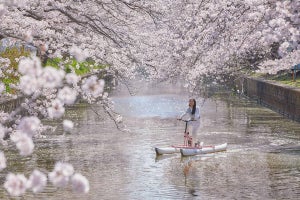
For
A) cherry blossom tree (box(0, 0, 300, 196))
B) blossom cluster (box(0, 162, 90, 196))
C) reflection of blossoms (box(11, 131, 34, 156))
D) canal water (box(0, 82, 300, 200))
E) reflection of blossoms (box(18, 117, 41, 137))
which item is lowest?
canal water (box(0, 82, 300, 200))

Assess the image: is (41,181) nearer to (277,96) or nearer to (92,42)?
(92,42)

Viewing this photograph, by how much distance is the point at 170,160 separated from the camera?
63.2 feet

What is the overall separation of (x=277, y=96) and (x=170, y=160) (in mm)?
16722

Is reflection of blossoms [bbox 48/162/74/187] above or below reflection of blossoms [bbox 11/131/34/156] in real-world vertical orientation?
below

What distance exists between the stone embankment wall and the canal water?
0.58 meters

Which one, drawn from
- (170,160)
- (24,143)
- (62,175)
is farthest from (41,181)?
(170,160)

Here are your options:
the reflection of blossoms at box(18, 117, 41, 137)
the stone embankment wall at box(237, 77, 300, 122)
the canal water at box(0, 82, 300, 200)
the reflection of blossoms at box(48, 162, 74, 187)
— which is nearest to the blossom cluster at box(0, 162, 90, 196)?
the reflection of blossoms at box(48, 162, 74, 187)

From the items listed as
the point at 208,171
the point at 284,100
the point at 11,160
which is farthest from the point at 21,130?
the point at 284,100

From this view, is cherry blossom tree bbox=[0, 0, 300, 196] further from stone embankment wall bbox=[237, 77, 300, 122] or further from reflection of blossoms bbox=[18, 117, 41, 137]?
stone embankment wall bbox=[237, 77, 300, 122]

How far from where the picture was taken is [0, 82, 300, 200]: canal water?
1433 cm

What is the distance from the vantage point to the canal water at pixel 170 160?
14.3 meters

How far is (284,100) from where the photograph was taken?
3244 centimetres

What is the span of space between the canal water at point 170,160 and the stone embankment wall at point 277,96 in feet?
1.90

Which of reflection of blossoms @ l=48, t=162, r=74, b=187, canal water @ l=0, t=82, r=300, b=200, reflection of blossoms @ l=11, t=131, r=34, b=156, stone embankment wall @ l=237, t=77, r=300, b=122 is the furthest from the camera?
stone embankment wall @ l=237, t=77, r=300, b=122
